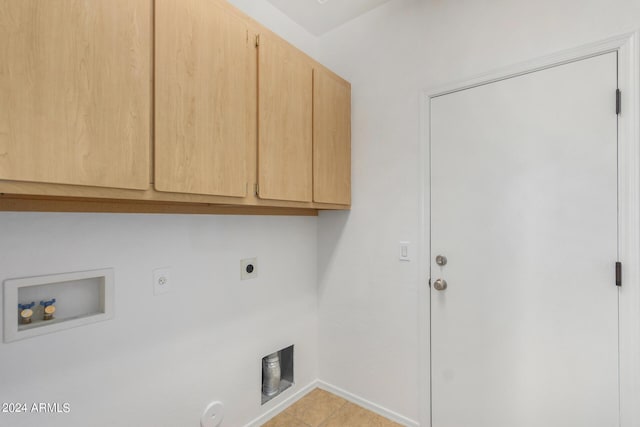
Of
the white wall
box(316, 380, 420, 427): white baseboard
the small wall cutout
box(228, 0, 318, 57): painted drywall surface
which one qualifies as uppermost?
box(228, 0, 318, 57): painted drywall surface

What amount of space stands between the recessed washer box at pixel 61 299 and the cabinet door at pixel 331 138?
1.07m

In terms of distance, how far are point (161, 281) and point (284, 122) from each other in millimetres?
963

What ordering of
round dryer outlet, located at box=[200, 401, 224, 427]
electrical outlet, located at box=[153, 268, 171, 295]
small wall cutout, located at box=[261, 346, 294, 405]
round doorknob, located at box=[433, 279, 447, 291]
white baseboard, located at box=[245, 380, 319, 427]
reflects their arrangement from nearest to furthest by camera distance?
electrical outlet, located at box=[153, 268, 171, 295], round dryer outlet, located at box=[200, 401, 224, 427], round doorknob, located at box=[433, 279, 447, 291], white baseboard, located at box=[245, 380, 319, 427], small wall cutout, located at box=[261, 346, 294, 405]

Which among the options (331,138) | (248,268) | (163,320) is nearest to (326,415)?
(248,268)

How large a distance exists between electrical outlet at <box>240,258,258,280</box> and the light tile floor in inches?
35.9

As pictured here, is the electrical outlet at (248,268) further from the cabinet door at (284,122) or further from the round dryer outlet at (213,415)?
the round dryer outlet at (213,415)

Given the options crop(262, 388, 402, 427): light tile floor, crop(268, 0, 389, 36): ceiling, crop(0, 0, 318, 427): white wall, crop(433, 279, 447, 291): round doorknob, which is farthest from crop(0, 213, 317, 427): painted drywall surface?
crop(268, 0, 389, 36): ceiling

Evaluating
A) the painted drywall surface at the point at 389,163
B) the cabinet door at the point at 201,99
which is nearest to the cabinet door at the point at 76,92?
the cabinet door at the point at 201,99

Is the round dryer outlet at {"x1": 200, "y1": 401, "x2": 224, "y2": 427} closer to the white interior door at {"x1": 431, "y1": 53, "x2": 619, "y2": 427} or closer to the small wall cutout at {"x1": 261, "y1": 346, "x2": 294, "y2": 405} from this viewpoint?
the small wall cutout at {"x1": 261, "y1": 346, "x2": 294, "y2": 405}

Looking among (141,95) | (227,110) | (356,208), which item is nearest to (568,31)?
(356,208)

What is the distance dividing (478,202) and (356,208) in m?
0.75

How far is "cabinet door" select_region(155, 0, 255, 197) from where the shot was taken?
107 cm

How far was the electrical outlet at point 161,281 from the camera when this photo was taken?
135cm

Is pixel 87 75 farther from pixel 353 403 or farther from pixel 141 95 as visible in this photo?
pixel 353 403
